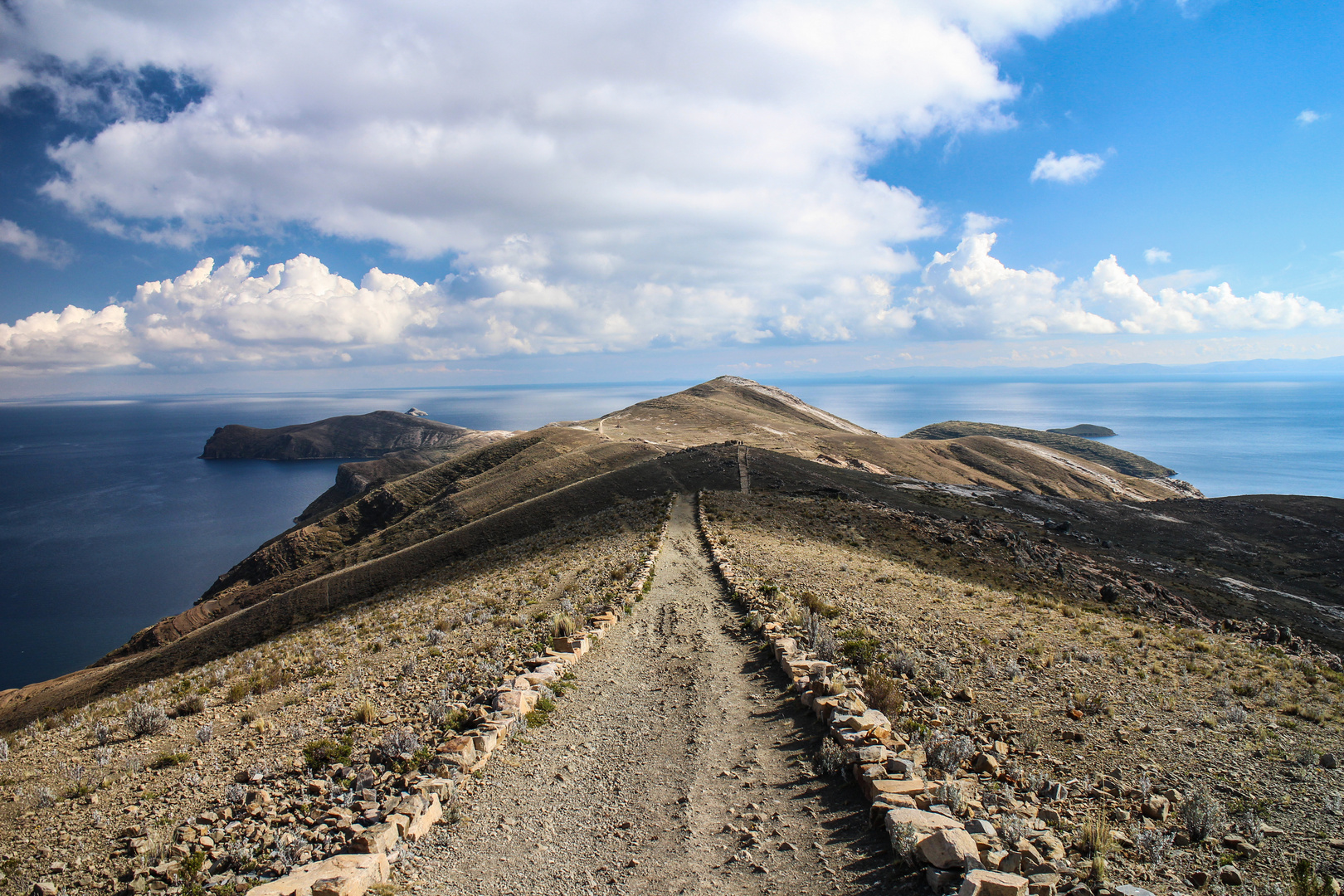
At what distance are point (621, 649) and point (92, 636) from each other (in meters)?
78.4

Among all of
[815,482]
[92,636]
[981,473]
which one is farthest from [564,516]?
[981,473]

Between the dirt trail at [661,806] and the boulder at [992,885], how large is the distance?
1221 mm

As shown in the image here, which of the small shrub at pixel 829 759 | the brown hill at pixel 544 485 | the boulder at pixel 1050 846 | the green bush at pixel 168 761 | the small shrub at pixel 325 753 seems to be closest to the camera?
the boulder at pixel 1050 846

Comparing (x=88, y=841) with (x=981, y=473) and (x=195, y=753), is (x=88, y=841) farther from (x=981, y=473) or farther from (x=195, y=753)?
(x=981, y=473)

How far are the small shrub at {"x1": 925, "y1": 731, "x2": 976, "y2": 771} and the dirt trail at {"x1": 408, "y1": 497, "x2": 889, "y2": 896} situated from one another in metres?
1.63

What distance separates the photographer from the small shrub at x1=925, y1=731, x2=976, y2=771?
8.39m

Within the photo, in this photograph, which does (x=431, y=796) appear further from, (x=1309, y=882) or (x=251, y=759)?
(x=1309, y=882)

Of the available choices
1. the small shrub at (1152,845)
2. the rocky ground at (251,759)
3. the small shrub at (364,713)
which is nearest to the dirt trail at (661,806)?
the rocky ground at (251,759)

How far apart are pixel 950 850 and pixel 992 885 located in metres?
0.60

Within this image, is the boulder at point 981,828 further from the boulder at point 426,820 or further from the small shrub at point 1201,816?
the boulder at point 426,820

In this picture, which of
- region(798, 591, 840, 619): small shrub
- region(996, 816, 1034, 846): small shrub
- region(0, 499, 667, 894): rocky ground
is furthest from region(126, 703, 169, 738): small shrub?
region(798, 591, 840, 619): small shrub

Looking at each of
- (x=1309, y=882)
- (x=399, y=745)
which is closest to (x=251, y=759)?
(x=399, y=745)

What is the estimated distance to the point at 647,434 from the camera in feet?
267

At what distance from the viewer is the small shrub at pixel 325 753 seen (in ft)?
29.7
